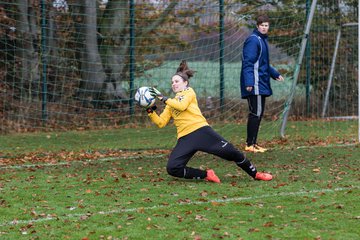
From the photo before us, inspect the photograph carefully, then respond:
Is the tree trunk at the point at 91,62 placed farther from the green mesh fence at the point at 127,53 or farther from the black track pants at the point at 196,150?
the black track pants at the point at 196,150

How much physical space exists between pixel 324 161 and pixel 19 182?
3.83 m

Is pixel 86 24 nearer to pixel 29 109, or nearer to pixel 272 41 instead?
pixel 29 109

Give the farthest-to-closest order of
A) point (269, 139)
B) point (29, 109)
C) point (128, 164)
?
point (29, 109), point (269, 139), point (128, 164)

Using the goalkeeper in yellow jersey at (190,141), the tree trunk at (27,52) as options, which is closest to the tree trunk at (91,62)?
the tree trunk at (27,52)

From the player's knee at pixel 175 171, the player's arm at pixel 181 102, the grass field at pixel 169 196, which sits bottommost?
the grass field at pixel 169 196

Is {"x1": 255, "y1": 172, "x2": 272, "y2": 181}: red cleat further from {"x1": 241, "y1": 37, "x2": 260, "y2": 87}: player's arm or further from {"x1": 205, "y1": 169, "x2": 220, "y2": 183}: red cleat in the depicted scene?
{"x1": 241, "y1": 37, "x2": 260, "y2": 87}: player's arm

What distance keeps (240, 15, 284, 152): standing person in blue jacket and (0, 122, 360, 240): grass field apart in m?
0.44

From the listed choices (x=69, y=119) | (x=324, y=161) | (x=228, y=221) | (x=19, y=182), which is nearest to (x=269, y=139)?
(x=324, y=161)

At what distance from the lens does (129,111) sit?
50.4 feet

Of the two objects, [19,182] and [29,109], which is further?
[29,109]

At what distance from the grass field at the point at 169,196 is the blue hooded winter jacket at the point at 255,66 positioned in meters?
0.92

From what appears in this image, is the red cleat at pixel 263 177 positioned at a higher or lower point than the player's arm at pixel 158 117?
lower

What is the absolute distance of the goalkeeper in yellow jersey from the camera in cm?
850

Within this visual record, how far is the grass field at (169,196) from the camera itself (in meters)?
6.25
